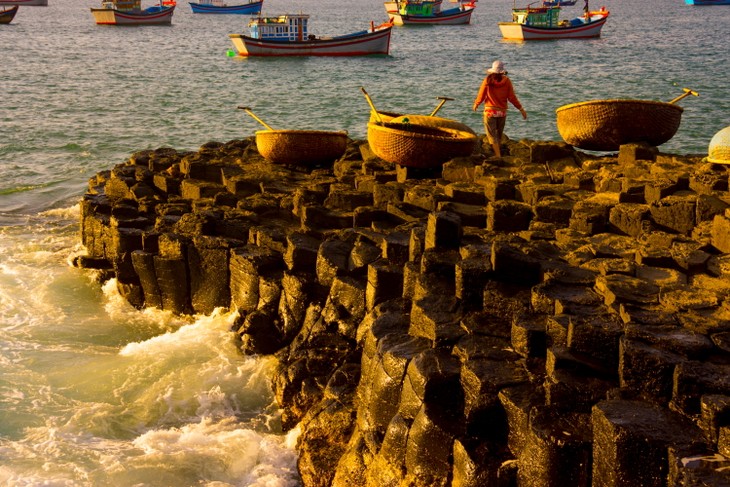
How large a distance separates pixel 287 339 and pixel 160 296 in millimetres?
2475

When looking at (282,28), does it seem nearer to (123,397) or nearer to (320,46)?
(320,46)

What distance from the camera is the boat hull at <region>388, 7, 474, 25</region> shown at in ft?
236

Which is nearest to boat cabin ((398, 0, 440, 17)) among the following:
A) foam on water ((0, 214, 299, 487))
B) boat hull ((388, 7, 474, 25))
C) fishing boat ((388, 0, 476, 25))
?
fishing boat ((388, 0, 476, 25))

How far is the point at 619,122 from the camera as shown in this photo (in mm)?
12734

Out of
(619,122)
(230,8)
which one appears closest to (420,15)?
(230,8)

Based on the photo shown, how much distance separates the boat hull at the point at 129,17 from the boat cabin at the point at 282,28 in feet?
90.1

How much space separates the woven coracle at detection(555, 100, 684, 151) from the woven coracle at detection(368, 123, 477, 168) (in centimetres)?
151

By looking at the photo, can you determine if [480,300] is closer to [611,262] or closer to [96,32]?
[611,262]

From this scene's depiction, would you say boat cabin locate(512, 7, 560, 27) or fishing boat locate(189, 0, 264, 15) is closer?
boat cabin locate(512, 7, 560, 27)

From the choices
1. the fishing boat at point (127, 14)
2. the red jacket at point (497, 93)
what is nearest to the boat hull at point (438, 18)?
the fishing boat at point (127, 14)

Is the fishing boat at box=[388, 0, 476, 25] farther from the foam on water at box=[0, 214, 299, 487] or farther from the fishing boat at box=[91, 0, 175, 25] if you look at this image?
the foam on water at box=[0, 214, 299, 487]

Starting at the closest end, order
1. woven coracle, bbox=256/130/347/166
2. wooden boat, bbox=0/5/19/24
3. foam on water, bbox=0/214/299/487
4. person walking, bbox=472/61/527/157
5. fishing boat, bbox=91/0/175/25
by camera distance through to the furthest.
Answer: foam on water, bbox=0/214/299/487, person walking, bbox=472/61/527/157, woven coracle, bbox=256/130/347/166, fishing boat, bbox=91/0/175/25, wooden boat, bbox=0/5/19/24

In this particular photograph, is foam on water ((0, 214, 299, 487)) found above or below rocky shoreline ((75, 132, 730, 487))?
below

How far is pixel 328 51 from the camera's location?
50.1 meters
